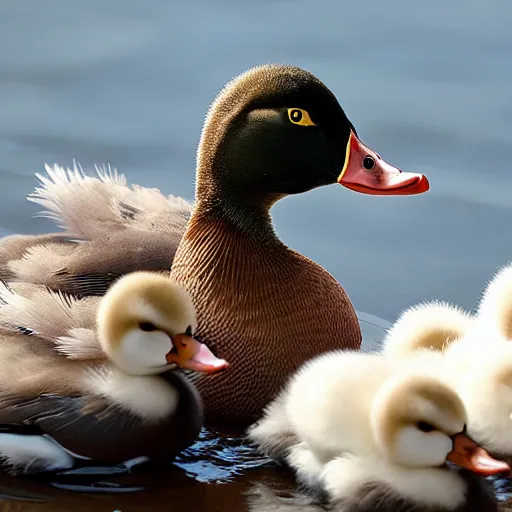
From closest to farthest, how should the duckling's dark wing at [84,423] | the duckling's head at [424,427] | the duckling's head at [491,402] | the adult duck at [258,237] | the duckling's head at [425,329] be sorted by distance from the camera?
the duckling's head at [424,427]
the duckling's dark wing at [84,423]
the duckling's head at [491,402]
the adult duck at [258,237]
the duckling's head at [425,329]

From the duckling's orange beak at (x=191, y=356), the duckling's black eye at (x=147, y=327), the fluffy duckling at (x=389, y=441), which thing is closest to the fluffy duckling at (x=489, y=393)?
the fluffy duckling at (x=389, y=441)

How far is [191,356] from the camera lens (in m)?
2.93

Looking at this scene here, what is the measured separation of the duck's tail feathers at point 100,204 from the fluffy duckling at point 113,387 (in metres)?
0.48

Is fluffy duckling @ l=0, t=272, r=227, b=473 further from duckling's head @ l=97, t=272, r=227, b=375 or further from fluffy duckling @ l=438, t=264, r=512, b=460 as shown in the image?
fluffy duckling @ l=438, t=264, r=512, b=460

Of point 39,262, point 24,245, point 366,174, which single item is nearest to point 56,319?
point 39,262

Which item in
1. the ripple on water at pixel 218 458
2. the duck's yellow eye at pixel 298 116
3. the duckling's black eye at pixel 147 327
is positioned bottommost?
the ripple on water at pixel 218 458

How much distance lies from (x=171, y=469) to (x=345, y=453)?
1.07ft

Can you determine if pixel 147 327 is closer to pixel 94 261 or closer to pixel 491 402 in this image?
pixel 94 261

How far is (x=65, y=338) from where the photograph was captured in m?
2.96

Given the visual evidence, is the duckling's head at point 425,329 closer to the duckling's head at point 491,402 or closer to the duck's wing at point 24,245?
the duckling's head at point 491,402

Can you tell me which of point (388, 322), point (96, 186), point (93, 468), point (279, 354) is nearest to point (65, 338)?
point (93, 468)

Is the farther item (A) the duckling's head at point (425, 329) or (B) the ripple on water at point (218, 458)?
(A) the duckling's head at point (425, 329)

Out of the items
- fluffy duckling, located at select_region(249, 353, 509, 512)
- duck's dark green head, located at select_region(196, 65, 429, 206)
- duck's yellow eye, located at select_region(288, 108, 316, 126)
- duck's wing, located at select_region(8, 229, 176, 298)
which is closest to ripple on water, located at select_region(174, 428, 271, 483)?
fluffy duckling, located at select_region(249, 353, 509, 512)

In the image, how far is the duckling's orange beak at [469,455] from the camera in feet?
9.06
